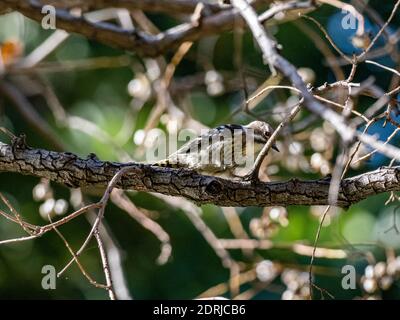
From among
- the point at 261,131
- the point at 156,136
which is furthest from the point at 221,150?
the point at 156,136

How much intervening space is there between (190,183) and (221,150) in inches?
20.8

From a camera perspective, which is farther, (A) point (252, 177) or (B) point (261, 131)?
(B) point (261, 131)

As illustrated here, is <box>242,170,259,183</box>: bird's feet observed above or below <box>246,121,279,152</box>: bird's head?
below

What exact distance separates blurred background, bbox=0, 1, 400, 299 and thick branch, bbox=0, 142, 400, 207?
3.50ft

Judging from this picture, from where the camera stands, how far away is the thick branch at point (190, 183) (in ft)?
8.16

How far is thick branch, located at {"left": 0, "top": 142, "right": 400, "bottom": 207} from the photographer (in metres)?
2.49

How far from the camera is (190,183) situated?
2.52m

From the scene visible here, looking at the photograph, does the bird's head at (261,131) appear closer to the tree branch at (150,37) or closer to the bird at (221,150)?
the bird at (221,150)

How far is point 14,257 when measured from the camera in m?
5.46

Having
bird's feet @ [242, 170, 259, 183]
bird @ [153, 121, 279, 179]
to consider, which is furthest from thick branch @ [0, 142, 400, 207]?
bird @ [153, 121, 279, 179]

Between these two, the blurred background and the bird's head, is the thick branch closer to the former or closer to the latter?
the bird's head

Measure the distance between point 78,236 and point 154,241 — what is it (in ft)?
1.98

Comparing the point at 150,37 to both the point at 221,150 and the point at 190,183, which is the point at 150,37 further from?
the point at 190,183

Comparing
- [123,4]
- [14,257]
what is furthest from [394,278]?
[14,257]
